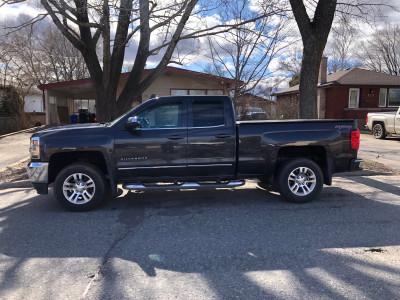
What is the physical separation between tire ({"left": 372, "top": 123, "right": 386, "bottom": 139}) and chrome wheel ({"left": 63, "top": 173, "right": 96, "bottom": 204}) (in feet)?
51.1

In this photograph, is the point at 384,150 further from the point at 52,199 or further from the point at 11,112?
the point at 11,112

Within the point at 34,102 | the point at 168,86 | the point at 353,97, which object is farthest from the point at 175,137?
the point at 34,102

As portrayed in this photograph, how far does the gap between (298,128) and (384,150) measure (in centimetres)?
875

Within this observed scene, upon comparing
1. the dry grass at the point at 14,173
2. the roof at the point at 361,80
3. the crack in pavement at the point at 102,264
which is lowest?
the crack in pavement at the point at 102,264

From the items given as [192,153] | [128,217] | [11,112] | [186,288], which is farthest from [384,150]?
[11,112]

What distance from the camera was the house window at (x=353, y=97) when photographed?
2320cm

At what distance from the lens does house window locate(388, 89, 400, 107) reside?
23.5 metres

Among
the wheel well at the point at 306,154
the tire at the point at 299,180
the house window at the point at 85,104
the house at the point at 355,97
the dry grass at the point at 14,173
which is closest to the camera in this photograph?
the tire at the point at 299,180

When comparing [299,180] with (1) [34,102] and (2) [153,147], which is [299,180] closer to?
(2) [153,147]

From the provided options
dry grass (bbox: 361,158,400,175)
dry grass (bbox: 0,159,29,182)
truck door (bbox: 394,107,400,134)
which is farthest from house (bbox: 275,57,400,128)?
dry grass (bbox: 0,159,29,182)

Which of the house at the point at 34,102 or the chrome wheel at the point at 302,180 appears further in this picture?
the house at the point at 34,102

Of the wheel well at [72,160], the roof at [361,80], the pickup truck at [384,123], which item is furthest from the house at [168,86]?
the wheel well at [72,160]

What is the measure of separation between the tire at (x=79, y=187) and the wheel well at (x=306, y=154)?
10.6 ft

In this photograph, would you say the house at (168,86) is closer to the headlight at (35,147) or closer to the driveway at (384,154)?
the driveway at (384,154)
